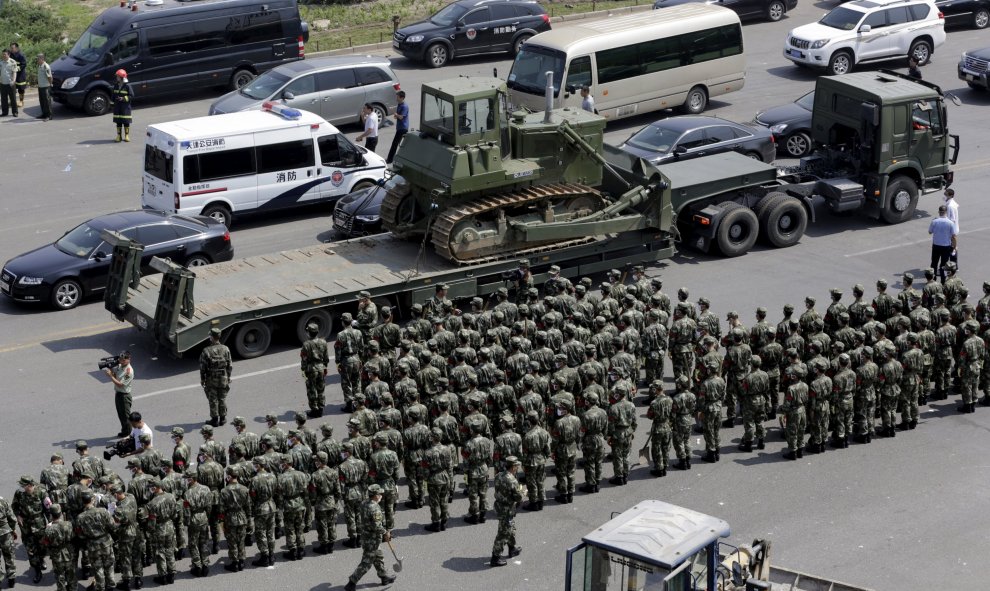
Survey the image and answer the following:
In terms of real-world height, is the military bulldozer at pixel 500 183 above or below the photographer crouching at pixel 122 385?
above

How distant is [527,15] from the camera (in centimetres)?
3538

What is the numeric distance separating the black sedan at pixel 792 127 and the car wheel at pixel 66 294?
46.7ft

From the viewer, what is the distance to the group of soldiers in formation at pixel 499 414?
48.8 feet

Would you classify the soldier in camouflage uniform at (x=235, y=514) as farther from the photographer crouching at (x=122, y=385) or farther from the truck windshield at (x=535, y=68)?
the truck windshield at (x=535, y=68)

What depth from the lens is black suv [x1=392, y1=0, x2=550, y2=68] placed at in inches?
1366

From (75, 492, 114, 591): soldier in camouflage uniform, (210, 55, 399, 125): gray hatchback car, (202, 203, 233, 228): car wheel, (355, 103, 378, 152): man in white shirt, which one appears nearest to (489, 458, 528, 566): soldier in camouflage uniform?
(75, 492, 114, 591): soldier in camouflage uniform

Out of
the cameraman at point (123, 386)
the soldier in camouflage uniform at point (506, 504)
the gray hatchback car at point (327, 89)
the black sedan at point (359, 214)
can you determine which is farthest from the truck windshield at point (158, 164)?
the soldier in camouflage uniform at point (506, 504)

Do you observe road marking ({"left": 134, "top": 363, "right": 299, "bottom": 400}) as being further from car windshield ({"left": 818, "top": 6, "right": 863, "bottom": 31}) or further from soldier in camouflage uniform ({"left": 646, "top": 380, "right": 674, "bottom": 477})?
car windshield ({"left": 818, "top": 6, "right": 863, "bottom": 31})

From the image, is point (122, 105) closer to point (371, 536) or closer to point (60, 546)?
point (60, 546)

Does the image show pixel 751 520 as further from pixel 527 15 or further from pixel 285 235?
pixel 527 15

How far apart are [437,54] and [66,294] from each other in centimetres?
1518

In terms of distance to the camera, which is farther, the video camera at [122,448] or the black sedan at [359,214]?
the black sedan at [359,214]

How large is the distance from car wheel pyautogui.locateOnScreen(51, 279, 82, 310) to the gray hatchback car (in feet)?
26.8

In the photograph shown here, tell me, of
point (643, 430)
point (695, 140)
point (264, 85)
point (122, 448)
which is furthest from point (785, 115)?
point (122, 448)
